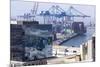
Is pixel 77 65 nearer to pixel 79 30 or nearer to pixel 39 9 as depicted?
pixel 79 30

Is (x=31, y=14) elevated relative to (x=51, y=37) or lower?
elevated

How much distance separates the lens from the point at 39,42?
202 centimetres

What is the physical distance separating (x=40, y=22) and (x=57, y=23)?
7.3 inches

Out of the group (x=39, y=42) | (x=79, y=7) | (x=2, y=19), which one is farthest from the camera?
(x=79, y=7)

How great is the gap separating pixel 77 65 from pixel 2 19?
0.93m

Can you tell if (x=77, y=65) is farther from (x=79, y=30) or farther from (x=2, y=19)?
(x=2, y=19)

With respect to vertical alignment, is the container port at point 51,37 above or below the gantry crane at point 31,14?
below

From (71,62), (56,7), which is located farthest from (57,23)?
(71,62)

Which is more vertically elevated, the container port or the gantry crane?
the gantry crane

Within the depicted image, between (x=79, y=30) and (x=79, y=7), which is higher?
(x=79, y=7)

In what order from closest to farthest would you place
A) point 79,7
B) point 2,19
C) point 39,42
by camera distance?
point 2,19, point 39,42, point 79,7

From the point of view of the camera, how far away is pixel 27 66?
1.97 m

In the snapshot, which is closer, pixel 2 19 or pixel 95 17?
pixel 2 19

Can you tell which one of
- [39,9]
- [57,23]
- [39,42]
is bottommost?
[39,42]
